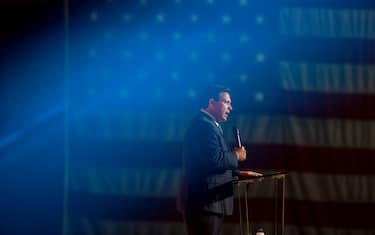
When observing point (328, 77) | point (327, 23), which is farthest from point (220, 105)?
point (327, 23)

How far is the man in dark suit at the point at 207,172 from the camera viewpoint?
3791 mm

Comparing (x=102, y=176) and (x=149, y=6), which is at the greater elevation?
(x=149, y=6)

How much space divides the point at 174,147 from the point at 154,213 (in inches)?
21.5

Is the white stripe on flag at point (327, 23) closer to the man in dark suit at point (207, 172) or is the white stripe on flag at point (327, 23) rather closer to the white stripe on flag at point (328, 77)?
the white stripe on flag at point (328, 77)

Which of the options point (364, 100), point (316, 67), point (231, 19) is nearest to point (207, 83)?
point (231, 19)

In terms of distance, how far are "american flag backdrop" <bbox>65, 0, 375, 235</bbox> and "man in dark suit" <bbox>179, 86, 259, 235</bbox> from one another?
146 centimetres

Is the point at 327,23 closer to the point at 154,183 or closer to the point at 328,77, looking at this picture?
the point at 328,77

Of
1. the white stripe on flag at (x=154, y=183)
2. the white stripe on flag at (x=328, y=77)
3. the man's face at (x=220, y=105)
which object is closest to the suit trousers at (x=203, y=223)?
the man's face at (x=220, y=105)

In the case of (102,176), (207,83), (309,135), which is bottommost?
(102,176)

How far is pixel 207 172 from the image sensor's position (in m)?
3.82

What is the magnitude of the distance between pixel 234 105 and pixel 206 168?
5.30 ft

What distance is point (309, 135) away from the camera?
5371mm

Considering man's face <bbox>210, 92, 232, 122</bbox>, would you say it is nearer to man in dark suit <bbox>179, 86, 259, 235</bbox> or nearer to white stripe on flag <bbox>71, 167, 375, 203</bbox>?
man in dark suit <bbox>179, 86, 259, 235</bbox>

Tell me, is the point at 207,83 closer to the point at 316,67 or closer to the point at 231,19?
the point at 231,19
